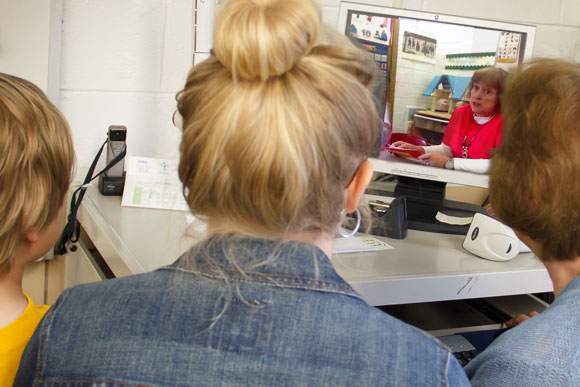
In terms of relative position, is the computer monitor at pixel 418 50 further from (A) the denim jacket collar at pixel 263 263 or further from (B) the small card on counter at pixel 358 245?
(A) the denim jacket collar at pixel 263 263

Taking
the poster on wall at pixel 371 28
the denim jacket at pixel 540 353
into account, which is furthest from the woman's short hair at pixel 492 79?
the denim jacket at pixel 540 353

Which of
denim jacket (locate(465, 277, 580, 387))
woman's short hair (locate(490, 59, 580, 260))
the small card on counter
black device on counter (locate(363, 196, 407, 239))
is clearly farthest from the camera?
black device on counter (locate(363, 196, 407, 239))

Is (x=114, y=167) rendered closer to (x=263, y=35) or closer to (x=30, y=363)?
(x=30, y=363)

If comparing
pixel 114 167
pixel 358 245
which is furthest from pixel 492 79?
pixel 114 167

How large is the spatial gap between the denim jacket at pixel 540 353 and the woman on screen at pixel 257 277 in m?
0.15

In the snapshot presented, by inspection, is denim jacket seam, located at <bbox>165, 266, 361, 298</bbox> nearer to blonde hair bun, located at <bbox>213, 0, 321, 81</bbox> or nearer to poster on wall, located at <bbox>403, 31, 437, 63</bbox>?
blonde hair bun, located at <bbox>213, 0, 321, 81</bbox>

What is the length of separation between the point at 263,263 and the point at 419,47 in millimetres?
949

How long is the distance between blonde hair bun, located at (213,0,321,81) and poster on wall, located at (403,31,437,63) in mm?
813

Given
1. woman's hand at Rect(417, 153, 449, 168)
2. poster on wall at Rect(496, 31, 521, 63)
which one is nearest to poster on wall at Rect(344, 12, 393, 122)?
woman's hand at Rect(417, 153, 449, 168)

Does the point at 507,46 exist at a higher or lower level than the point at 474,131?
higher

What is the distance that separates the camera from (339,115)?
59 cm

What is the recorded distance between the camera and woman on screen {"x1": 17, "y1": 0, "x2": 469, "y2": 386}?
1.79ft

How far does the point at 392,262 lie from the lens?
118cm

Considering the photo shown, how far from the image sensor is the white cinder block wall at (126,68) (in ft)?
5.15
